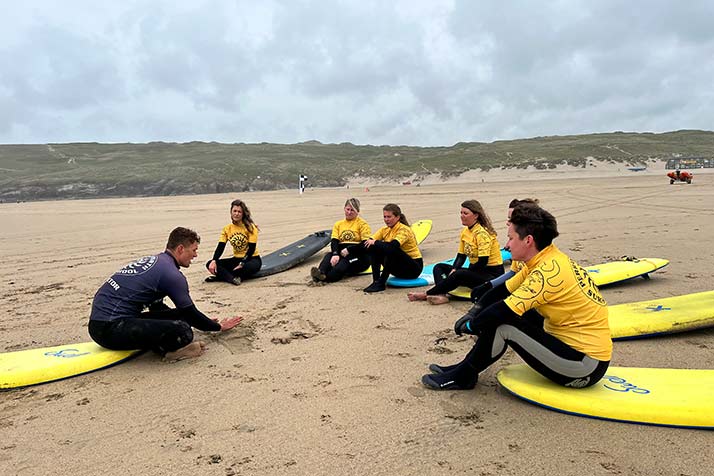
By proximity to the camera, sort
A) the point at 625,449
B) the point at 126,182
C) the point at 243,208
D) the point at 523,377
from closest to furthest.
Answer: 1. the point at 625,449
2. the point at 523,377
3. the point at 243,208
4. the point at 126,182

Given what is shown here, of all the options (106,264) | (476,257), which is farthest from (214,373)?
(106,264)

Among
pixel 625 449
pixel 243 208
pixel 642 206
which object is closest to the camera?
pixel 625 449

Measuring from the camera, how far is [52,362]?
4141mm

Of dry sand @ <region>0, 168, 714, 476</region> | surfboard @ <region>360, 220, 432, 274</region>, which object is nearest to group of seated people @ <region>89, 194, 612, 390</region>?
dry sand @ <region>0, 168, 714, 476</region>

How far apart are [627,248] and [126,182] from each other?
44.7m

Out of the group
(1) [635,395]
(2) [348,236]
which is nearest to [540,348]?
(1) [635,395]

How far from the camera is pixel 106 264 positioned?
9.23 metres

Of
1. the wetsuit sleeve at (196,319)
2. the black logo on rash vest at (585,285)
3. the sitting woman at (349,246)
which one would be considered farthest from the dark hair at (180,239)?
the sitting woman at (349,246)

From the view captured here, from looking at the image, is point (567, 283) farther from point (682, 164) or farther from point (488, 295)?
point (682, 164)

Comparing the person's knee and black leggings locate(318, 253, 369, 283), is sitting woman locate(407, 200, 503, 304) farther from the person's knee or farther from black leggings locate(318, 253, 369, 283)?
the person's knee

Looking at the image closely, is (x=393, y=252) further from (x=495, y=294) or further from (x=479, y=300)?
(x=495, y=294)

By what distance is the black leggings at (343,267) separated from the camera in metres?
7.22

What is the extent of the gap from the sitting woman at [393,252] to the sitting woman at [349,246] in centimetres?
68

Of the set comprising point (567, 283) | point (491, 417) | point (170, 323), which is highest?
point (567, 283)
